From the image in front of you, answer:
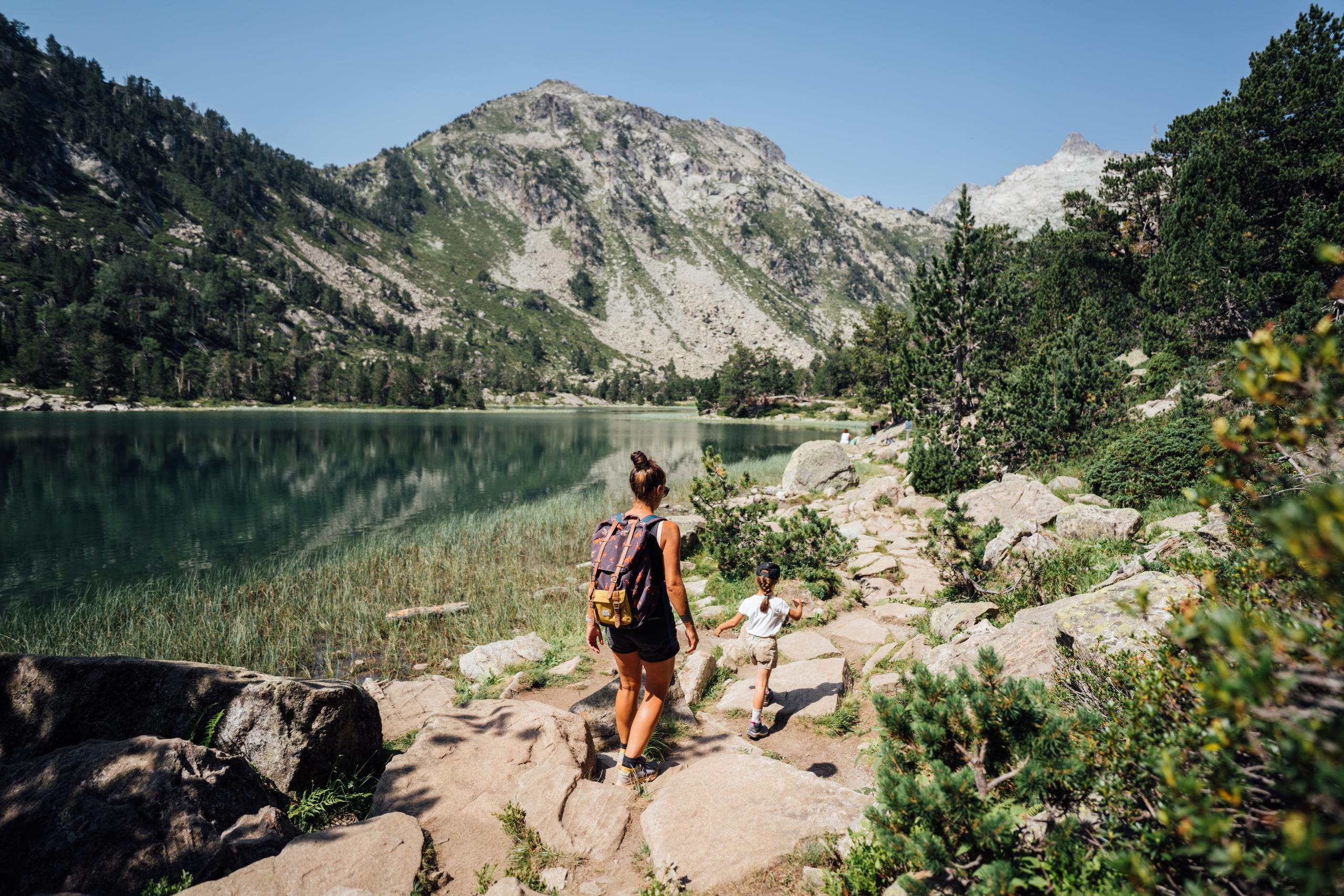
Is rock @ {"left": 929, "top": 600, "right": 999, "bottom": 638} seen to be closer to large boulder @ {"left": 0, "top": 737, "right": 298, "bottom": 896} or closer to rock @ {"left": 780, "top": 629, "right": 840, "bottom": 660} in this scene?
A: rock @ {"left": 780, "top": 629, "right": 840, "bottom": 660}

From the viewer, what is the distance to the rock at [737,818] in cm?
409

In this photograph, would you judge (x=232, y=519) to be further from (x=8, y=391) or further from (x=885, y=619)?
(x=8, y=391)

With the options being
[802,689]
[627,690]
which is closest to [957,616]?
[802,689]

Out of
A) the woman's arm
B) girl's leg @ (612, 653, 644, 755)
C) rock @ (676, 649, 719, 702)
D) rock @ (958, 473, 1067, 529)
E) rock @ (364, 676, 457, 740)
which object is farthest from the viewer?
rock @ (958, 473, 1067, 529)

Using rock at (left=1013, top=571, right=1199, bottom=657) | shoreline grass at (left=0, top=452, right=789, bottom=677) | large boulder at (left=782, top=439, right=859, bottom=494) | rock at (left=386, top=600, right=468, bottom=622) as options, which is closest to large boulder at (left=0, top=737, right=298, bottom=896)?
shoreline grass at (left=0, top=452, right=789, bottom=677)

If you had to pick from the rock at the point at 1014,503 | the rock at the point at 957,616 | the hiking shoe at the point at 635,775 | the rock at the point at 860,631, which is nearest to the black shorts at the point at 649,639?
the hiking shoe at the point at 635,775

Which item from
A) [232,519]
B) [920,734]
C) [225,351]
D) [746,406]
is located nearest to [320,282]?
[225,351]

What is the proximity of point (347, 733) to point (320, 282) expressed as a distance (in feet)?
636

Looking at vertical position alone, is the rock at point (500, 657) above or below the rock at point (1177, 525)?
below

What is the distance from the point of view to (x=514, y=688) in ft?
28.6

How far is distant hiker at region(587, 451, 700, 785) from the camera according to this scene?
4.88 meters

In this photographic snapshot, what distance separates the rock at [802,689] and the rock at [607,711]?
89 cm

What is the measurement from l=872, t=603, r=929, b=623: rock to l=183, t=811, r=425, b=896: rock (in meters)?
7.92

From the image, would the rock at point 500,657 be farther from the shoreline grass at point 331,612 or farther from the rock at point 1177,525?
the rock at point 1177,525
